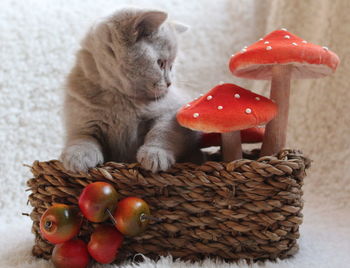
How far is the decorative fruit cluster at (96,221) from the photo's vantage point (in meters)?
0.95

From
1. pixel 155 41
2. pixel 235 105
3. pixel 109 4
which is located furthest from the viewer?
pixel 109 4

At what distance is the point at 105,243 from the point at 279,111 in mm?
531

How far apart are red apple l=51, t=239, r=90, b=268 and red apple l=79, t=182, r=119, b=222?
0.08 metres

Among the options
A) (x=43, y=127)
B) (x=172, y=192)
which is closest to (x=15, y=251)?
(x=172, y=192)

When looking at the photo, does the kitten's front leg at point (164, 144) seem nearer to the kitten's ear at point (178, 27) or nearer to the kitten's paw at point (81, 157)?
the kitten's paw at point (81, 157)

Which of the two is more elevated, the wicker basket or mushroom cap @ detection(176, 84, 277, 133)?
mushroom cap @ detection(176, 84, 277, 133)

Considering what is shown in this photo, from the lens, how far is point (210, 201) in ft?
3.26

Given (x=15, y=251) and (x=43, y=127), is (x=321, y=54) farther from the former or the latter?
(x=43, y=127)

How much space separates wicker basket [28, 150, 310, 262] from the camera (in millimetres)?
971

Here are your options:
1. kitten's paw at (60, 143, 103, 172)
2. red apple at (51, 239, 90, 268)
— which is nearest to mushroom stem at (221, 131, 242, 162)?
kitten's paw at (60, 143, 103, 172)

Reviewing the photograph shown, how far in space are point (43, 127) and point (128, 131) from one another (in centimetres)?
69

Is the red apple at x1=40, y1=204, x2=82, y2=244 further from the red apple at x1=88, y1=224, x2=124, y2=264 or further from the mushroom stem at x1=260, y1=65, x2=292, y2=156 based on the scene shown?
the mushroom stem at x1=260, y1=65, x2=292, y2=156

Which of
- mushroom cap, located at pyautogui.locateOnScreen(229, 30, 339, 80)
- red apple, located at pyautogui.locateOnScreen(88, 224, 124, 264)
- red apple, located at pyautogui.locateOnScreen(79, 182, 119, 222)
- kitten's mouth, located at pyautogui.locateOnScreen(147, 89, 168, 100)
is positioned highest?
mushroom cap, located at pyautogui.locateOnScreen(229, 30, 339, 80)

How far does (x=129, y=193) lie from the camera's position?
1012 mm
